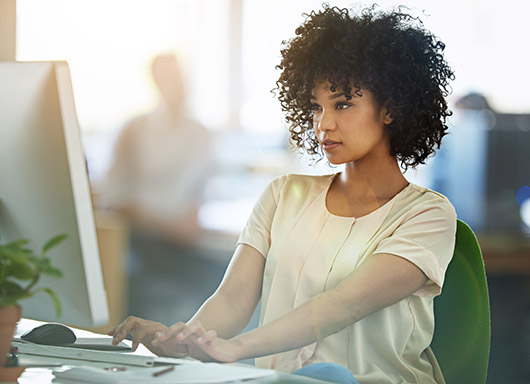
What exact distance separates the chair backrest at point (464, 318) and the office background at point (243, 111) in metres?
0.56

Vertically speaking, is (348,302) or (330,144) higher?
(330,144)

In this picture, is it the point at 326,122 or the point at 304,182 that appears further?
the point at 304,182

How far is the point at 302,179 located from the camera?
4.01ft

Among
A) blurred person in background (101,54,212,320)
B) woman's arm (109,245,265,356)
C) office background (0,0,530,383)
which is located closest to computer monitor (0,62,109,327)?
woman's arm (109,245,265,356)

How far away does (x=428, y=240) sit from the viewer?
1.06 metres

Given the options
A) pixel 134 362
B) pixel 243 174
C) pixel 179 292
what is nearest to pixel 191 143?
pixel 179 292

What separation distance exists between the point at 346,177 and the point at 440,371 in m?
0.32

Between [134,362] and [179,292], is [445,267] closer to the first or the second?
[134,362]

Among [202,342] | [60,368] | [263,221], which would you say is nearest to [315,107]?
[263,221]

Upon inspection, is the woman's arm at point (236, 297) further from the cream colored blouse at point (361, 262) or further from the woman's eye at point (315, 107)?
the woman's eye at point (315, 107)

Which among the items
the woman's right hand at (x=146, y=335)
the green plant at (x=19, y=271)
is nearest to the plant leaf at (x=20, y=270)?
the green plant at (x=19, y=271)

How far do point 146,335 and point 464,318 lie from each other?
1.54 feet

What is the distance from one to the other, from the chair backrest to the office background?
0.56 metres

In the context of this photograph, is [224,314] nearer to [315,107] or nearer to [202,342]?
[202,342]
